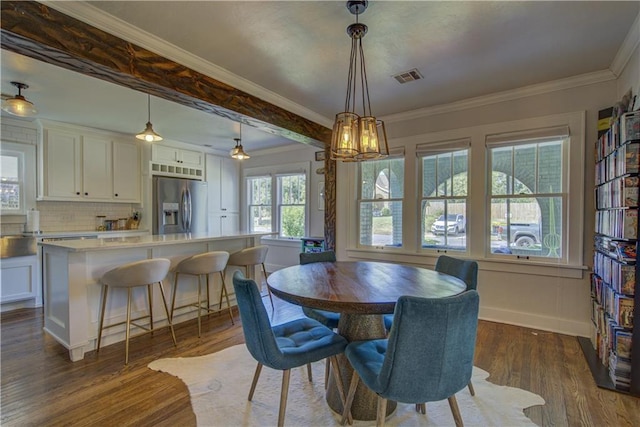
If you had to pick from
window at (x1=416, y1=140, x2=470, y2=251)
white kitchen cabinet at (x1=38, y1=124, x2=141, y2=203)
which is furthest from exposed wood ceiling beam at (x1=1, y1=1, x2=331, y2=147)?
white kitchen cabinet at (x1=38, y1=124, x2=141, y2=203)

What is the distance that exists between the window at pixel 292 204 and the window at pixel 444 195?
8.00ft

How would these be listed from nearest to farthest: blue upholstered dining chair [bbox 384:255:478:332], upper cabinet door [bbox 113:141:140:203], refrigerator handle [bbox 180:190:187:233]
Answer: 1. blue upholstered dining chair [bbox 384:255:478:332]
2. upper cabinet door [bbox 113:141:140:203]
3. refrigerator handle [bbox 180:190:187:233]

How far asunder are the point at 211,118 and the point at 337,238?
2503 millimetres

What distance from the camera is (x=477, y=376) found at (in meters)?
2.31

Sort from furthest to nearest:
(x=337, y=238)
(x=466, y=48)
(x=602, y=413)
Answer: (x=337, y=238), (x=466, y=48), (x=602, y=413)

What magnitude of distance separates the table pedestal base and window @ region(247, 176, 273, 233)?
4528 mm

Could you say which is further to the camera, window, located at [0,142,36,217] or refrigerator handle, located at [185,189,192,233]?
refrigerator handle, located at [185,189,192,233]

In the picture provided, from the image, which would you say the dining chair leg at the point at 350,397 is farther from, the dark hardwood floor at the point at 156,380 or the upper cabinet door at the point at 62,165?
the upper cabinet door at the point at 62,165

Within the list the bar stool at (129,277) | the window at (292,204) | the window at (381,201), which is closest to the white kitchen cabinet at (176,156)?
the window at (292,204)

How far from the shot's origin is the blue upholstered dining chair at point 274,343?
1.57 meters

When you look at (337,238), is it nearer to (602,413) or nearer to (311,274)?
(311,274)

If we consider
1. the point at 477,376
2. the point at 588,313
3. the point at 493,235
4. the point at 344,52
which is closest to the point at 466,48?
the point at 344,52

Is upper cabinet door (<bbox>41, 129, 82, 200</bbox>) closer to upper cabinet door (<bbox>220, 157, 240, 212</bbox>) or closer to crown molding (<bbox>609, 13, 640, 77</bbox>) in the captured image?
upper cabinet door (<bbox>220, 157, 240, 212</bbox>)

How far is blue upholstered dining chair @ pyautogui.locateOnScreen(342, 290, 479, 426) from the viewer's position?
1266 mm
